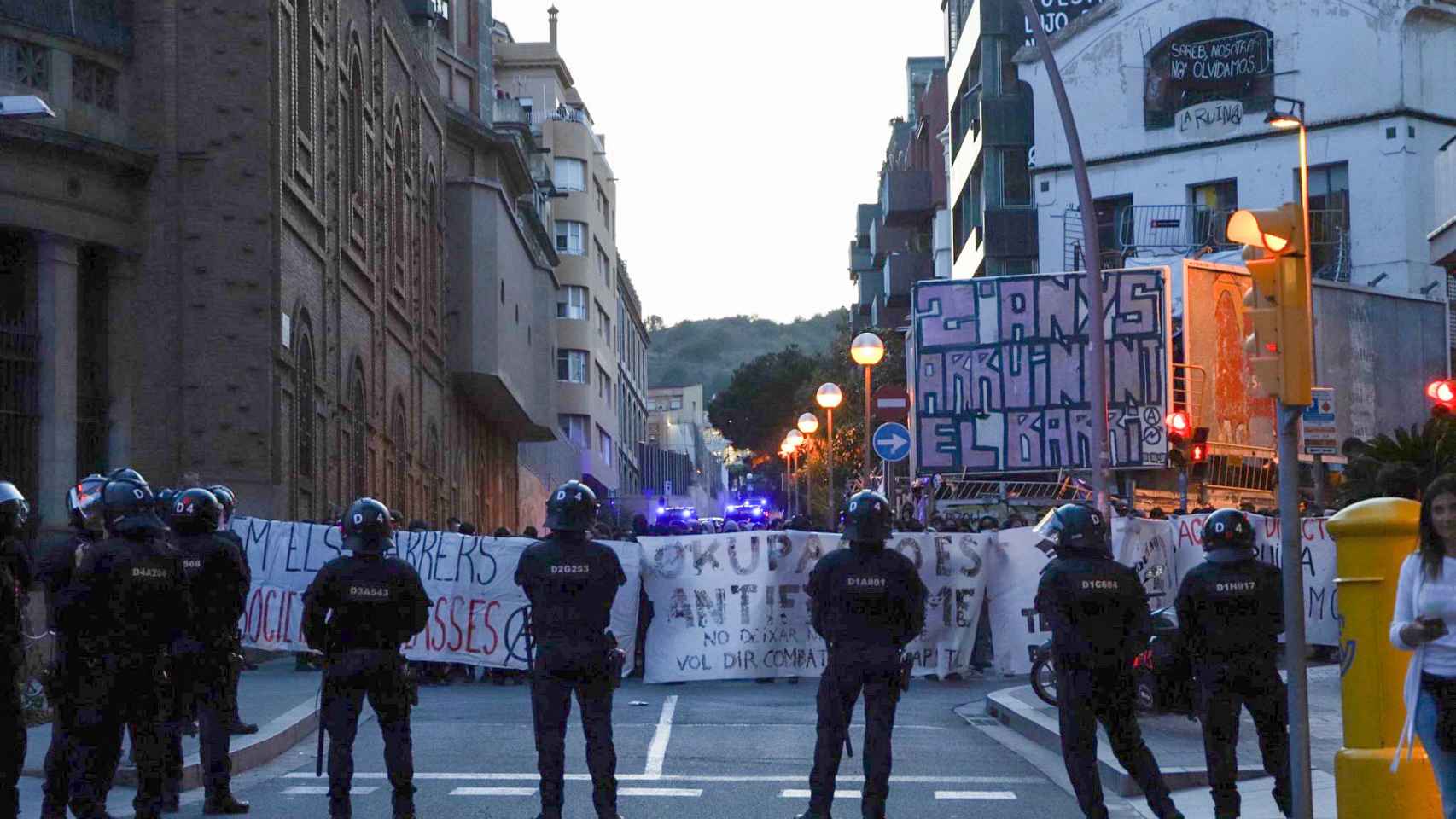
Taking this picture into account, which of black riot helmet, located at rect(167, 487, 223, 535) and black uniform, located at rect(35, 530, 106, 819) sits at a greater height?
black riot helmet, located at rect(167, 487, 223, 535)

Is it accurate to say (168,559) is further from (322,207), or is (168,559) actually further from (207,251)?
(322,207)

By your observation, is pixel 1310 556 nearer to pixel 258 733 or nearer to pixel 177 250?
pixel 258 733

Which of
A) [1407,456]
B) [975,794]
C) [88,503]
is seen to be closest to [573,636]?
[88,503]

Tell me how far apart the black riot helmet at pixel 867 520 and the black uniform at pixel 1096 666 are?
97cm

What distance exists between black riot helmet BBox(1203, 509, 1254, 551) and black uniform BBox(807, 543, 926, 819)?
162 cm

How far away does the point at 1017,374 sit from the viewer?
36250 millimetres

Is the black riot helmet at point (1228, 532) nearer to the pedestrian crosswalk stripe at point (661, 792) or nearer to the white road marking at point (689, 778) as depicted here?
the white road marking at point (689, 778)

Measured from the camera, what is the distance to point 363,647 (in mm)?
11117

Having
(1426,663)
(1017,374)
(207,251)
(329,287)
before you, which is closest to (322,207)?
(329,287)

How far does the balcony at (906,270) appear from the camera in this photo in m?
69.8

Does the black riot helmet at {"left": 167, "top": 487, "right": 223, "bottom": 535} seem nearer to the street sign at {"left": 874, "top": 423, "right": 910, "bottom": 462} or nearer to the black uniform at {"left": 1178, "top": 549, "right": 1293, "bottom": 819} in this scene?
the black uniform at {"left": 1178, "top": 549, "right": 1293, "bottom": 819}

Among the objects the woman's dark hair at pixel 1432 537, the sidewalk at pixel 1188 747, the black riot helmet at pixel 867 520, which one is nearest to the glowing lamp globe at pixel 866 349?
the sidewalk at pixel 1188 747

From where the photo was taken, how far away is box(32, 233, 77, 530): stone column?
82.5ft

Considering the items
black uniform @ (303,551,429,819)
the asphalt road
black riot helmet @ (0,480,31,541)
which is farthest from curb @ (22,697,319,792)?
black riot helmet @ (0,480,31,541)
